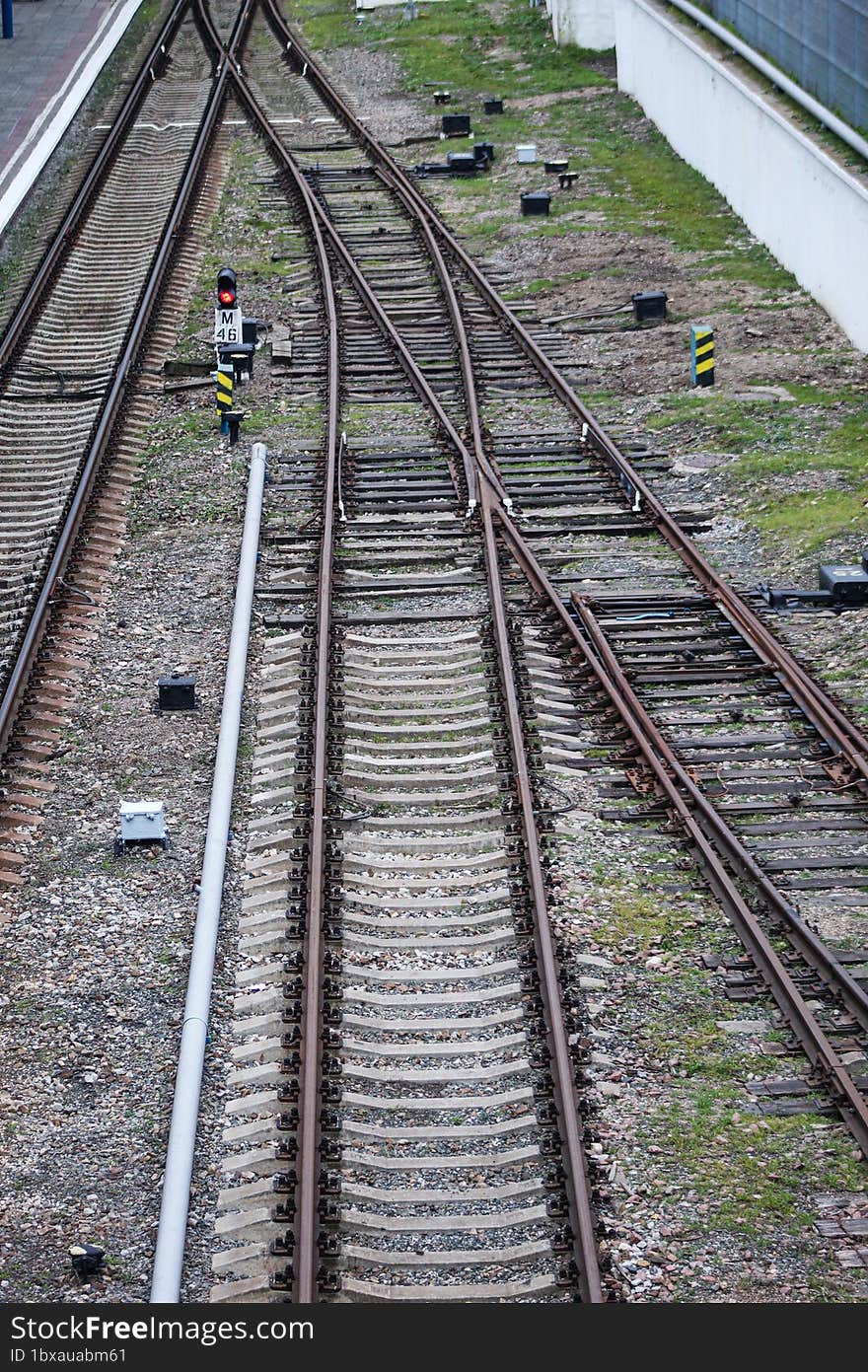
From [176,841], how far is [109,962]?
1538 mm

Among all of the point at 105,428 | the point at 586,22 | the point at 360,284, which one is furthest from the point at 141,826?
the point at 586,22

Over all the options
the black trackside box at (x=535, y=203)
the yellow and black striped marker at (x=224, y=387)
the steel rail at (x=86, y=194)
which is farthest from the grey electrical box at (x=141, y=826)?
the black trackside box at (x=535, y=203)

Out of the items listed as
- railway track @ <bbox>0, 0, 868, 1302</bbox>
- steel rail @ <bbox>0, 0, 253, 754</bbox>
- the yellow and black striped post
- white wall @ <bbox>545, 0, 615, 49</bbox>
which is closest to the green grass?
white wall @ <bbox>545, 0, 615, 49</bbox>

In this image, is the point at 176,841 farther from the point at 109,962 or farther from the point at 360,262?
the point at 360,262

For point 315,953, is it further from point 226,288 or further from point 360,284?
point 360,284

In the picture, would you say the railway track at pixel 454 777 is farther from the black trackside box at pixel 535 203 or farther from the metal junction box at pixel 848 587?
the black trackside box at pixel 535 203

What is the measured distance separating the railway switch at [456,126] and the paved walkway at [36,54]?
292 inches

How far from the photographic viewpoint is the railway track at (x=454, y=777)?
9805mm

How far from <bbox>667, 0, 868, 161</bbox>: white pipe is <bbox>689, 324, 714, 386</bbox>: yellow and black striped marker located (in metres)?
4.73

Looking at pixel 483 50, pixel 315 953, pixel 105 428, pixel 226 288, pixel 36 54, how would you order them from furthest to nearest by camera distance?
1. pixel 483 50
2. pixel 36 54
3. pixel 226 288
4. pixel 105 428
5. pixel 315 953

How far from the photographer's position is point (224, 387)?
21.6 m

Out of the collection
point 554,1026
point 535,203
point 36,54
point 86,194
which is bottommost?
point 554,1026

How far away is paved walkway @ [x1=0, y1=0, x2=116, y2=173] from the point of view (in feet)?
119

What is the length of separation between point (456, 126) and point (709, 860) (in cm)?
2700
